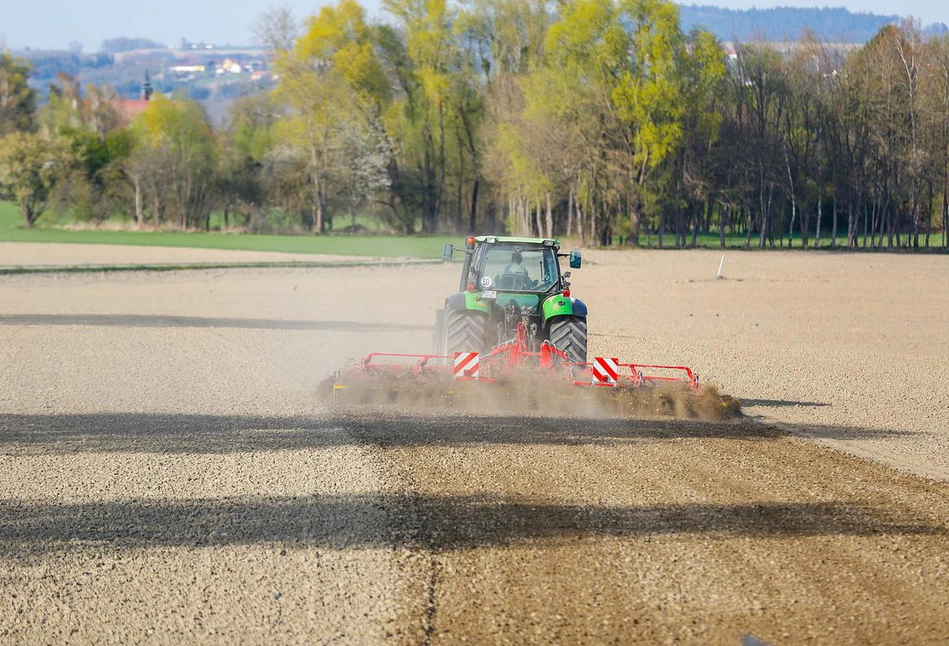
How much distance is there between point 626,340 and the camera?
801 inches

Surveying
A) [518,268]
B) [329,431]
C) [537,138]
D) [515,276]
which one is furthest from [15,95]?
[329,431]

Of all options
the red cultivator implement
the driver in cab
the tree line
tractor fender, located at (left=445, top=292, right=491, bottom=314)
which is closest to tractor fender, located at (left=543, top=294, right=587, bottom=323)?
the red cultivator implement

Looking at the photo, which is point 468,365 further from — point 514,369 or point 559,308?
point 559,308

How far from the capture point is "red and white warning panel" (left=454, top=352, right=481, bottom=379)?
42.4 feet

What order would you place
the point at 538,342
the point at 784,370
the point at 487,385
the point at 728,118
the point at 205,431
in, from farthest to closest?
the point at 728,118, the point at 784,370, the point at 538,342, the point at 487,385, the point at 205,431

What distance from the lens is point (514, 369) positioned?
13.1 meters

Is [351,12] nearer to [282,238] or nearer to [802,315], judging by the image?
[282,238]

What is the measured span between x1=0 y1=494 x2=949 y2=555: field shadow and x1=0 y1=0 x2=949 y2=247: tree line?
48.8m

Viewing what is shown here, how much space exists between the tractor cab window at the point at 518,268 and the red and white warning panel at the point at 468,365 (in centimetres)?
146

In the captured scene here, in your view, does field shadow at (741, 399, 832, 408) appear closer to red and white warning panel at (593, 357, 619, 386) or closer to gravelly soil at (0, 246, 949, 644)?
gravelly soil at (0, 246, 949, 644)

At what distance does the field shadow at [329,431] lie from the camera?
1107 cm

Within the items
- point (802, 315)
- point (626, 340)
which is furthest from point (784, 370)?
point (802, 315)

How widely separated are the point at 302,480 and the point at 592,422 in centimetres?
397

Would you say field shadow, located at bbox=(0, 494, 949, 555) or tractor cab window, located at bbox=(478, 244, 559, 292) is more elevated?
tractor cab window, located at bbox=(478, 244, 559, 292)
